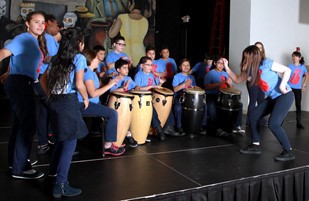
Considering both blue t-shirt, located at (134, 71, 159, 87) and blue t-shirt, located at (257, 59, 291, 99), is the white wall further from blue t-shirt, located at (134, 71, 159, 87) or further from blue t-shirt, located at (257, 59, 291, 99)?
blue t-shirt, located at (257, 59, 291, 99)

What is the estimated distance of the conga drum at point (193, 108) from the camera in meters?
3.73

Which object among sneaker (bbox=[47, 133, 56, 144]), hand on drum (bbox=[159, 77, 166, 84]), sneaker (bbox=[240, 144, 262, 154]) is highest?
hand on drum (bbox=[159, 77, 166, 84])

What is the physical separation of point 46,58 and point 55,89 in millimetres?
882

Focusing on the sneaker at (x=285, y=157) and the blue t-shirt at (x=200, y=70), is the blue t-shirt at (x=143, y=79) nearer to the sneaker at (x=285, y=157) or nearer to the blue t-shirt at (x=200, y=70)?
the blue t-shirt at (x=200, y=70)

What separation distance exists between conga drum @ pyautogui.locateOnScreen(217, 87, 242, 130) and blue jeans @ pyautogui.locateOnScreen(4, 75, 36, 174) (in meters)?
2.51

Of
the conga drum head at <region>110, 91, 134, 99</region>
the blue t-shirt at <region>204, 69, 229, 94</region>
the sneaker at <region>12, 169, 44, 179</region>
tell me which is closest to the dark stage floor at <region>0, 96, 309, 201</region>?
the sneaker at <region>12, 169, 44, 179</region>

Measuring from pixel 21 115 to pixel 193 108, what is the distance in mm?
2168

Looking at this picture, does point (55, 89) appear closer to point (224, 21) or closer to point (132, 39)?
point (224, 21)

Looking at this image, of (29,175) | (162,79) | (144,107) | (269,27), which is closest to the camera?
(29,175)

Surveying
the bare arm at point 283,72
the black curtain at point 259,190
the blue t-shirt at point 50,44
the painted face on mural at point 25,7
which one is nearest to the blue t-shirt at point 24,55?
the blue t-shirt at point 50,44

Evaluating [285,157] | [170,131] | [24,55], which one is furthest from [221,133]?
[24,55]

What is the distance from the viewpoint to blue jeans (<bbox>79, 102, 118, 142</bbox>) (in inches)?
107

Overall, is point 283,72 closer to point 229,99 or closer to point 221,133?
point 229,99

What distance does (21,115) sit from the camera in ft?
7.24
